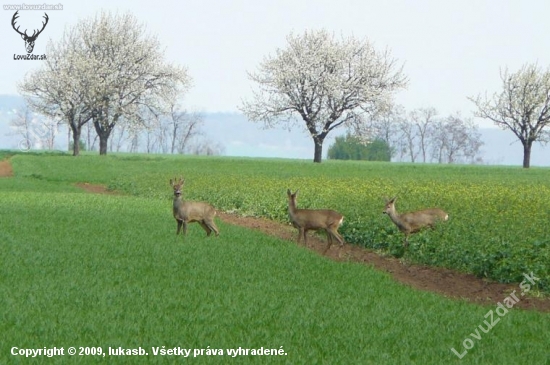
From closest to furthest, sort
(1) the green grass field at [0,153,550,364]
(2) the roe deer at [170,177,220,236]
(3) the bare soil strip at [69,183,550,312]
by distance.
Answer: (1) the green grass field at [0,153,550,364], (3) the bare soil strip at [69,183,550,312], (2) the roe deer at [170,177,220,236]

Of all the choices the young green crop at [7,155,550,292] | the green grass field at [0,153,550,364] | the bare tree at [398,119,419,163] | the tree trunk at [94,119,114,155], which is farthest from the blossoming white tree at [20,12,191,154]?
the bare tree at [398,119,419,163]

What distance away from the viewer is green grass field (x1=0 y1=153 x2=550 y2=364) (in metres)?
10.5

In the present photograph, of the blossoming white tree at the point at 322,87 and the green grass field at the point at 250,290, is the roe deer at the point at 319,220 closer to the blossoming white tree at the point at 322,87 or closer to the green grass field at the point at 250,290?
the green grass field at the point at 250,290

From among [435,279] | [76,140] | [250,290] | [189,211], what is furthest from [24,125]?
[250,290]

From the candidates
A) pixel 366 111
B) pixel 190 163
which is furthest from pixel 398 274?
pixel 366 111

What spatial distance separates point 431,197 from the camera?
1234 inches

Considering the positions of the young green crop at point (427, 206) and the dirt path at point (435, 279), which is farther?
the young green crop at point (427, 206)

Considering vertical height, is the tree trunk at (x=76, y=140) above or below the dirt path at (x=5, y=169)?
above

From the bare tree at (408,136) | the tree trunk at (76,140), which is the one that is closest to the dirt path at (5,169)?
the tree trunk at (76,140)

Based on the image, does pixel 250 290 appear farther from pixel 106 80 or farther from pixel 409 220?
pixel 106 80

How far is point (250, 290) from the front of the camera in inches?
554

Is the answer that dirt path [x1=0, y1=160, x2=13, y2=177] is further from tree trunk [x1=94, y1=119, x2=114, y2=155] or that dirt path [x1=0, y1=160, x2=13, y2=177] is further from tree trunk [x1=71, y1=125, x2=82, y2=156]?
tree trunk [x1=94, y1=119, x2=114, y2=155]

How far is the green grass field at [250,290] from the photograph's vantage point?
10.5m

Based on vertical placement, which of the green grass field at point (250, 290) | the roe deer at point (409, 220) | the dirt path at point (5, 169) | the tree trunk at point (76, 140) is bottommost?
Result: the green grass field at point (250, 290)
